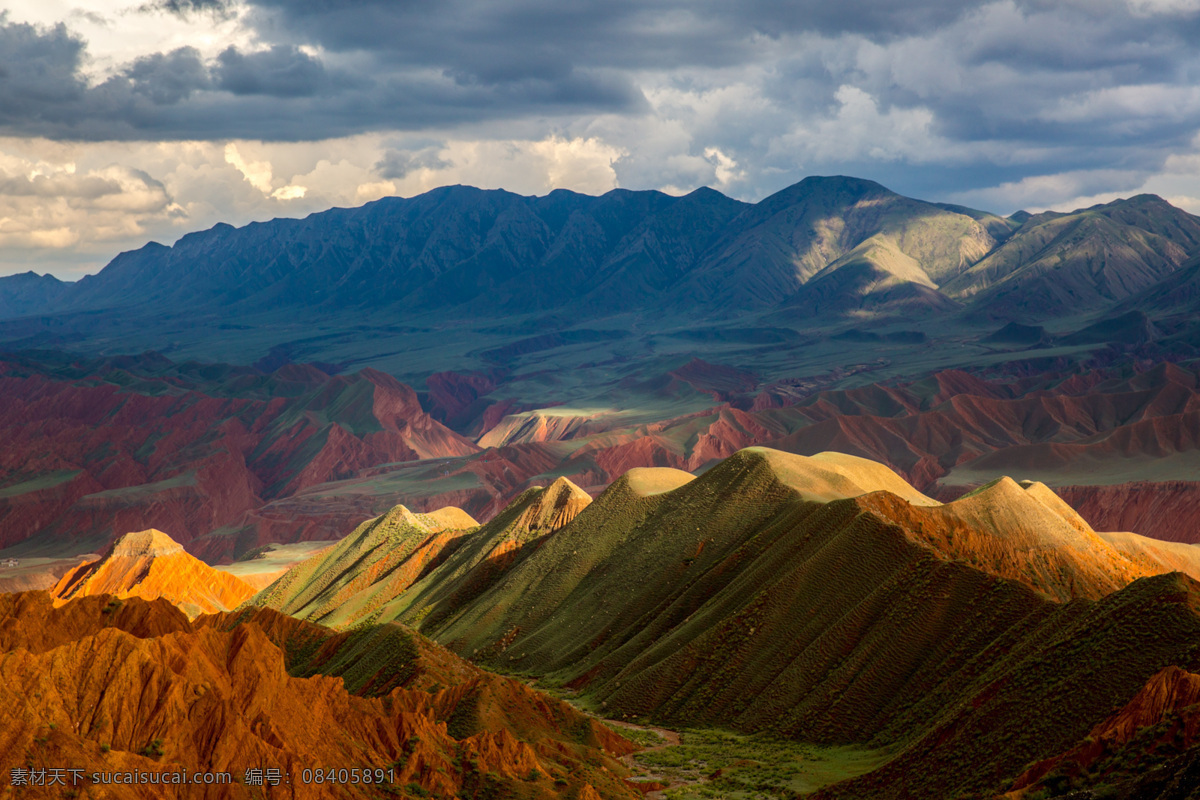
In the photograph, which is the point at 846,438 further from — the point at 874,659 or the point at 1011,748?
the point at 1011,748

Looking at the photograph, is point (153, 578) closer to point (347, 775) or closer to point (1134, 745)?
point (347, 775)

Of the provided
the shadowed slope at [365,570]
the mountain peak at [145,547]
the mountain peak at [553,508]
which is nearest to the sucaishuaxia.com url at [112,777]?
the shadowed slope at [365,570]

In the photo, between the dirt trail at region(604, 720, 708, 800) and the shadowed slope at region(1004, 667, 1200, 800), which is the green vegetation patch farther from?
the shadowed slope at region(1004, 667, 1200, 800)

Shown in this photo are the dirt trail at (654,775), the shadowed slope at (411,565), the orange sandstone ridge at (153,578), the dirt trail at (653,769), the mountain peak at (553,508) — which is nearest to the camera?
the dirt trail at (654,775)

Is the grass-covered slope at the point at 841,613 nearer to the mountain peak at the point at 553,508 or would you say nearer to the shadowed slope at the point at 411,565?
the shadowed slope at the point at 411,565

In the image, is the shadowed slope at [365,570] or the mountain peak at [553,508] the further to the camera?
the shadowed slope at [365,570]

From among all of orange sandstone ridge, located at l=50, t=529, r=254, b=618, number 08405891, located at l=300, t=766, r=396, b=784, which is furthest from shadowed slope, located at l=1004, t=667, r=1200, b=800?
orange sandstone ridge, located at l=50, t=529, r=254, b=618

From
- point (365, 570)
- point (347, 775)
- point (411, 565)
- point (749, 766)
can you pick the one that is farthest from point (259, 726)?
point (365, 570)
